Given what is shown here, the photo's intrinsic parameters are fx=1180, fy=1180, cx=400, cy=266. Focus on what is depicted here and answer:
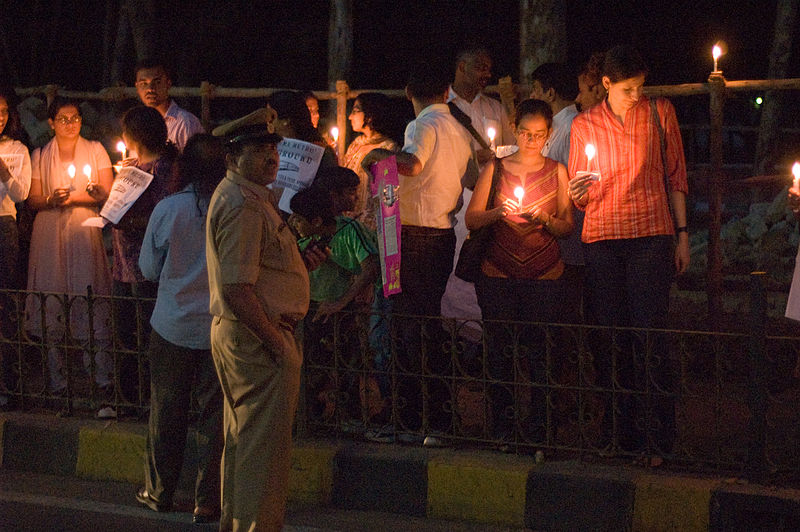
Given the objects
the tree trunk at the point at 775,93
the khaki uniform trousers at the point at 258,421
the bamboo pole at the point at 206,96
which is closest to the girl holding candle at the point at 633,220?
the khaki uniform trousers at the point at 258,421

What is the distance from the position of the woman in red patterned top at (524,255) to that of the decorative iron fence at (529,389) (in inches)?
0.7

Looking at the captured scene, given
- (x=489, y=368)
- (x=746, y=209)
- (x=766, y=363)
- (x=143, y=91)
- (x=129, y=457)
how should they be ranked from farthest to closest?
(x=746, y=209) → (x=143, y=91) → (x=129, y=457) → (x=489, y=368) → (x=766, y=363)

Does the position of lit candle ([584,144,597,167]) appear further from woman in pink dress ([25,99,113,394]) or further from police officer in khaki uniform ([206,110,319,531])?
woman in pink dress ([25,99,113,394])

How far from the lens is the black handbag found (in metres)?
6.26

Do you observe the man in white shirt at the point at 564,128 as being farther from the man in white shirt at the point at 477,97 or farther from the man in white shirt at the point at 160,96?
the man in white shirt at the point at 160,96

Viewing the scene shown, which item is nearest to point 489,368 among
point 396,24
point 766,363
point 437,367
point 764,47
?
point 437,367

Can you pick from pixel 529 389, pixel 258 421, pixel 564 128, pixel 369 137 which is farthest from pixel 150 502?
pixel 564 128

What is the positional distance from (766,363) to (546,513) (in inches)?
49.2

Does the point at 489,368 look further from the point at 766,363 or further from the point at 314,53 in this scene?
the point at 314,53

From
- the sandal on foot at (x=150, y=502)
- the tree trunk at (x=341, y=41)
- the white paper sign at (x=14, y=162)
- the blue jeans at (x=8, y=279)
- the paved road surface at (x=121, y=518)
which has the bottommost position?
the paved road surface at (x=121, y=518)

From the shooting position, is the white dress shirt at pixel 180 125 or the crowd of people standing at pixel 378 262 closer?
the crowd of people standing at pixel 378 262

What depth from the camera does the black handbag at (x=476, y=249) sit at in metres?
6.26

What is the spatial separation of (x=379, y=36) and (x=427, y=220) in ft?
57.4

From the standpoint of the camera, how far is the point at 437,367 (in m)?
6.33
